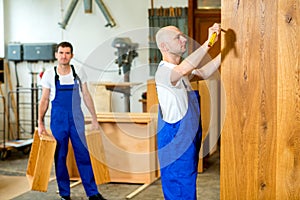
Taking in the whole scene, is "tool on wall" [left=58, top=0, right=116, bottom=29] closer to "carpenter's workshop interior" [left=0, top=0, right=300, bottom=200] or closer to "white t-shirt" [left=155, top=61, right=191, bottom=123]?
"carpenter's workshop interior" [left=0, top=0, right=300, bottom=200]

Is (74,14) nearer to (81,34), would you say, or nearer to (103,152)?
(81,34)

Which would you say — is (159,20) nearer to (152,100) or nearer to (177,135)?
(152,100)

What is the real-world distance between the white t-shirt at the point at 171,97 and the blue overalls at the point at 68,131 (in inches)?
62.1

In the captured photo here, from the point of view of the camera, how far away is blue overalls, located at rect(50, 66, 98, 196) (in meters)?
3.79

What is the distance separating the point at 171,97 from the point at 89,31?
4.82m

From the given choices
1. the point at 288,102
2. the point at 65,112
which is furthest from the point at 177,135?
the point at 65,112

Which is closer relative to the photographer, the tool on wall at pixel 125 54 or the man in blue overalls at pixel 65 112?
the man in blue overalls at pixel 65 112

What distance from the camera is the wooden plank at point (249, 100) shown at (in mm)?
2115

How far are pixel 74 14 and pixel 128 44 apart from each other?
3.92 ft

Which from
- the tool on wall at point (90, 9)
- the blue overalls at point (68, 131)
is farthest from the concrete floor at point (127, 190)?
the tool on wall at point (90, 9)

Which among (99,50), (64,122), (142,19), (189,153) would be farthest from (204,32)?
(189,153)

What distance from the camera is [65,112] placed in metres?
3.77

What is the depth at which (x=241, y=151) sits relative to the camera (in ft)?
7.20

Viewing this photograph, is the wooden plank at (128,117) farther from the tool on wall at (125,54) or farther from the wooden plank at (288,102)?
the wooden plank at (288,102)
